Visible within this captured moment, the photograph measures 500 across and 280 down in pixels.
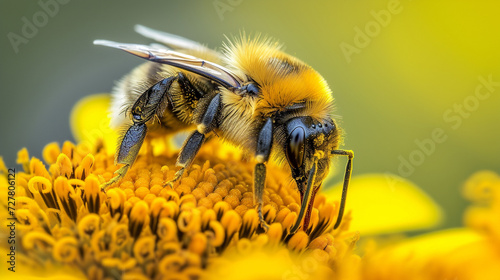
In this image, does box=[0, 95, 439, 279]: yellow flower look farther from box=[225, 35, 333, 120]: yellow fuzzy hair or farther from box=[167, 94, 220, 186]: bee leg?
box=[225, 35, 333, 120]: yellow fuzzy hair

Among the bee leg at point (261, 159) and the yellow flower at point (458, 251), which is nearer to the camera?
the bee leg at point (261, 159)

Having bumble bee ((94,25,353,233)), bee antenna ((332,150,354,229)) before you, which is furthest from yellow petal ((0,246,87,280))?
bee antenna ((332,150,354,229))

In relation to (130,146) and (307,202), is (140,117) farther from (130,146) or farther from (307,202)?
(307,202)

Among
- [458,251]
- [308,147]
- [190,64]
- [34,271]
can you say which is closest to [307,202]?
[308,147]

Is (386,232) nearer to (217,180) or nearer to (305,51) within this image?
(217,180)

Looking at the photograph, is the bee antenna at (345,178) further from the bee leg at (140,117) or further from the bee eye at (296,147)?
the bee leg at (140,117)

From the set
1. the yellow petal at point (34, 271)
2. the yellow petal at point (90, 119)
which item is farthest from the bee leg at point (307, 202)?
the yellow petal at point (90, 119)
